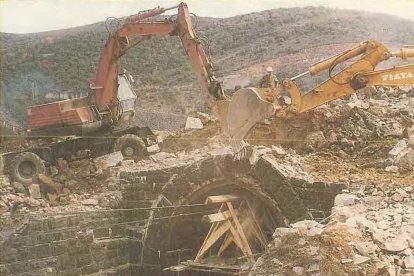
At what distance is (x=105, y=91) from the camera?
10938mm

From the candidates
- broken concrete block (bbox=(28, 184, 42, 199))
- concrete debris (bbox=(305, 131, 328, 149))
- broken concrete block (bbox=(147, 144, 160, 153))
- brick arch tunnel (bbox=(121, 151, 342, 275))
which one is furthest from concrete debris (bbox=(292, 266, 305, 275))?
broken concrete block (bbox=(28, 184, 42, 199))

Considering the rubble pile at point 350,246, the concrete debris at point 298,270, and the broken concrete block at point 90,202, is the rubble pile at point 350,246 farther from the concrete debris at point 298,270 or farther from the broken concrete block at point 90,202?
the broken concrete block at point 90,202

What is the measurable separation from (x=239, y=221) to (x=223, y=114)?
6.21 feet

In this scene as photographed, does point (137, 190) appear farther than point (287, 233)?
Yes

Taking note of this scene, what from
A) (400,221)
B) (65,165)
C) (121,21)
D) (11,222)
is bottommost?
(400,221)

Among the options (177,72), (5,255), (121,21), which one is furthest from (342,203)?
(177,72)

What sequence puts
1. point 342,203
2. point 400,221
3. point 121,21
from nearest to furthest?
point 400,221, point 342,203, point 121,21

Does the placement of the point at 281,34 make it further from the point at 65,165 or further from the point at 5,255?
the point at 5,255

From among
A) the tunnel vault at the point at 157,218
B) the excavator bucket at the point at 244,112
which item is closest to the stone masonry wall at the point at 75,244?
the tunnel vault at the point at 157,218

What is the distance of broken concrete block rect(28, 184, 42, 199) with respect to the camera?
9.88 metres

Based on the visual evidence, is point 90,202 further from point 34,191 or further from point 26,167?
point 26,167

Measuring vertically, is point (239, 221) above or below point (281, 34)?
below

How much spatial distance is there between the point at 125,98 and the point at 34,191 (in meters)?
2.72

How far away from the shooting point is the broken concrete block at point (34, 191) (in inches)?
389
